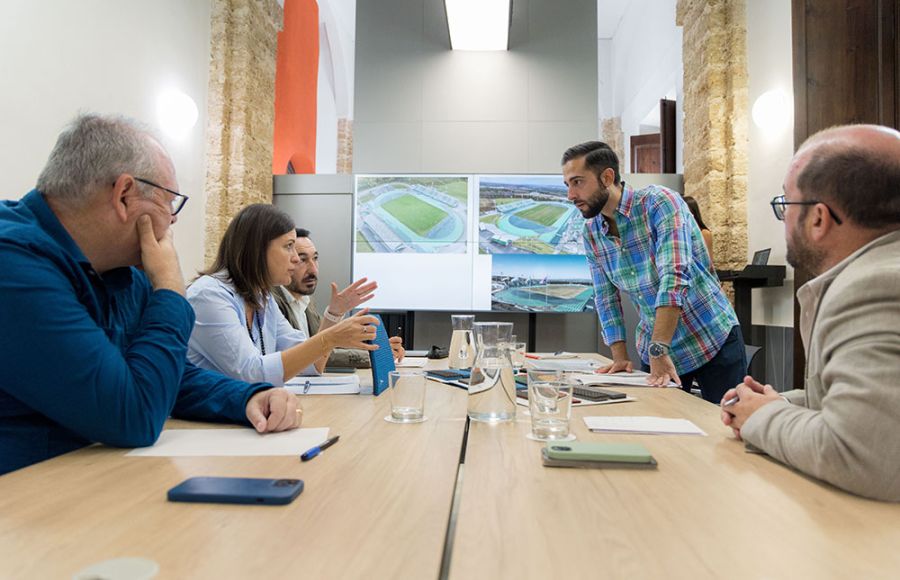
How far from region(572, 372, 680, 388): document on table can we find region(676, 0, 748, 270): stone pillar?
3.01 meters

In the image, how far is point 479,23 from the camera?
16.5ft

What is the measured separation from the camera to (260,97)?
5375 mm

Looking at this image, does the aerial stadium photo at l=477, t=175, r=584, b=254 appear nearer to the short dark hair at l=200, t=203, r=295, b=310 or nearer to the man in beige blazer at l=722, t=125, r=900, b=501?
the short dark hair at l=200, t=203, r=295, b=310

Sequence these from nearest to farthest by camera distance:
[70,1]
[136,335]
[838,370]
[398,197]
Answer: [838,370], [136,335], [70,1], [398,197]

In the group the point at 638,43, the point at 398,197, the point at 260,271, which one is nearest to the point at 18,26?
the point at 260,271

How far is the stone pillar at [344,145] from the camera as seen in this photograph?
10742 millimetres

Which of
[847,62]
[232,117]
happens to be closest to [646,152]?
[847,62]

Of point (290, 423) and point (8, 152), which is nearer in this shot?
point (290, 423)

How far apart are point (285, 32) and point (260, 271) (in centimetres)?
530

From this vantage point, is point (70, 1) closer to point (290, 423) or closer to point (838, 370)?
point (290, 423)

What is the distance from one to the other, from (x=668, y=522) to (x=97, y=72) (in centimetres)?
424

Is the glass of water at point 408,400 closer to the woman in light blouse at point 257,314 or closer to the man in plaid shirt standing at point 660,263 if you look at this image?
the woman in light blouse at point 257,314

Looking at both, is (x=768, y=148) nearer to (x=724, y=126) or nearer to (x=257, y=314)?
(x=724, y=126)

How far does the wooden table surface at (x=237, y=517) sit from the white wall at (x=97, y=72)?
Answer: 1874 mm
